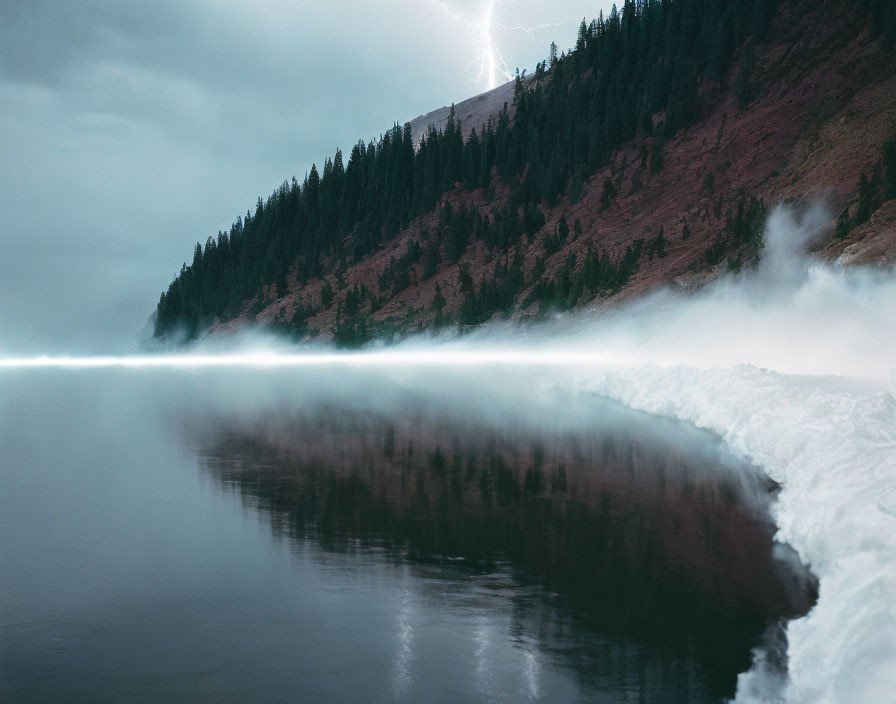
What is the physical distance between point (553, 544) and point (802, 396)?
9.57 metres

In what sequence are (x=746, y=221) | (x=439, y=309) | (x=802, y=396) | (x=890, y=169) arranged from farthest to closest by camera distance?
(x=439, y=309) → (x=746, y=221) → (x=890, y=169) → (x=802, y=396)

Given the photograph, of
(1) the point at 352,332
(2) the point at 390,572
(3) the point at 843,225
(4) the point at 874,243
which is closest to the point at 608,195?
(1) the point at 352,332

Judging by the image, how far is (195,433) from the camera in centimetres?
2367

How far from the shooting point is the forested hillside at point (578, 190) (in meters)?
78.4

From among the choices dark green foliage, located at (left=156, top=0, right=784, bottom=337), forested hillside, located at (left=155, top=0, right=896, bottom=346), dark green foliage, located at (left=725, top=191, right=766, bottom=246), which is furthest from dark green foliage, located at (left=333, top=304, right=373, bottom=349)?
dark green foliage, located at (left=725, top=191, right=766, bottom=246)

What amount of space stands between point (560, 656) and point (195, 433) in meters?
18.3

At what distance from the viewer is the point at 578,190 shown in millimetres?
115062

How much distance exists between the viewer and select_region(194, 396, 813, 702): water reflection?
7.00 metres

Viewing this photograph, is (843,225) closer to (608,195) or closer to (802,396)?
(802,396)

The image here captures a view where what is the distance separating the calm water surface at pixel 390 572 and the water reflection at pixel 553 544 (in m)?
0.04

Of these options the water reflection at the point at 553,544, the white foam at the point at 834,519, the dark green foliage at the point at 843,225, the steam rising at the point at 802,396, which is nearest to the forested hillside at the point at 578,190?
the dark green foliage at the point at 843,225

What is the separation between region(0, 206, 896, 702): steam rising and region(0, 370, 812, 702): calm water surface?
0.49 meters

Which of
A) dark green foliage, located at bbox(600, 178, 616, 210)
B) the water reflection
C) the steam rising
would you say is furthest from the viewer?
dark green foliage, located at bbox(600, 178, 616, 210)

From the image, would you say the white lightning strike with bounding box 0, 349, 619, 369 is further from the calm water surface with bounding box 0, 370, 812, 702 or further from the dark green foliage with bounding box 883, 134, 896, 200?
the calm water surface with bounding box 0, 370, 812, 702
